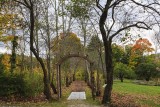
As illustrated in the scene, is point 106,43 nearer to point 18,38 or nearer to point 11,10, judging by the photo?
point 11,10

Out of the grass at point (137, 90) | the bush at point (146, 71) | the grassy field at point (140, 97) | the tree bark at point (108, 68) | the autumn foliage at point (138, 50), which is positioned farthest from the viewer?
the autumn foliage at point (138, 50)

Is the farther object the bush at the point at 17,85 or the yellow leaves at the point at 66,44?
the yellow leaves at the point at 66,44

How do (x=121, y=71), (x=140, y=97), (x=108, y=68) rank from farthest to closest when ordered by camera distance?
(x=121, y=71) → (x=140, y=97) → (x=108, y=68)

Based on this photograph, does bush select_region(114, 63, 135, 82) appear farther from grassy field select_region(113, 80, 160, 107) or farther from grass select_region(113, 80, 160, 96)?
grassy field select_region(113, 80, 160, 107)

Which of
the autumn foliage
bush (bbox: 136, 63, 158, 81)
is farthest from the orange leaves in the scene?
bush (bbox: 136, 63, 158, 81)

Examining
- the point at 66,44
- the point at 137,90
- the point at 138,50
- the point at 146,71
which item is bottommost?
the point at 137,90

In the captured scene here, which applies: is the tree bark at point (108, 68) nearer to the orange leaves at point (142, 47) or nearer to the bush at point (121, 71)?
the bush at point (121, 71)

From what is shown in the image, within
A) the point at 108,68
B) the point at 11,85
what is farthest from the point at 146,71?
the point at 108,68

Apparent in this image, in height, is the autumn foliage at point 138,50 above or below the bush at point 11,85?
above

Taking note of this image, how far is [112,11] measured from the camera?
Answer: 57.6 ft

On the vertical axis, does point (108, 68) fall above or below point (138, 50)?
below

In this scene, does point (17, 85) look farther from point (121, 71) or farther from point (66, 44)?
point (121, 71)

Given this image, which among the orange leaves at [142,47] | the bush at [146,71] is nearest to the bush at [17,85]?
the bush at [146,71]

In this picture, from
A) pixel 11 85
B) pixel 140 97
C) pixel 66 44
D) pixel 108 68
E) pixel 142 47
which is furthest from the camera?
pixel 142 47
